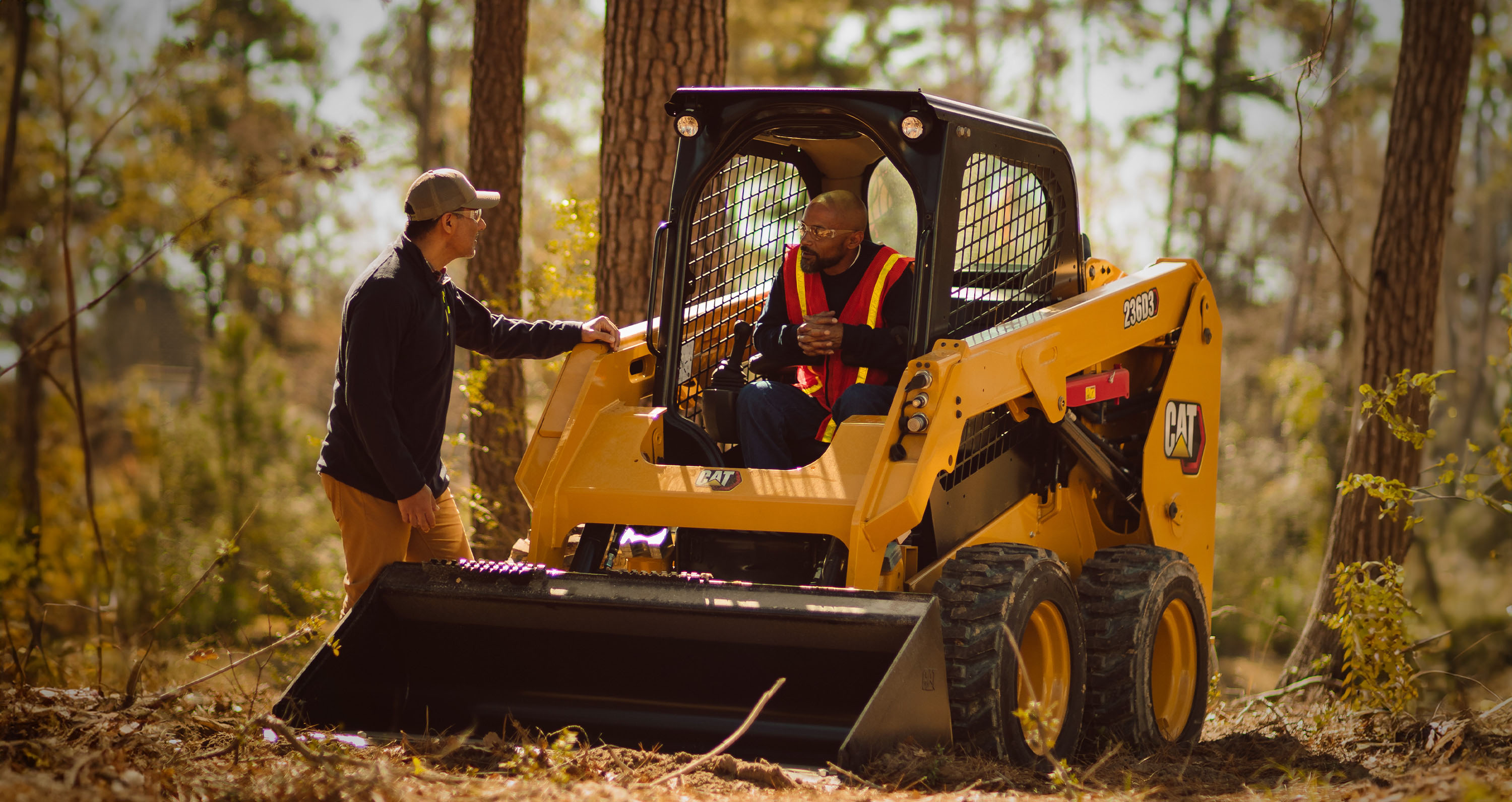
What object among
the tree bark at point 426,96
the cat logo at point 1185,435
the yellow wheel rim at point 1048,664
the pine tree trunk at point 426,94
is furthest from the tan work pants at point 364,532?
the tree bark at point 426,96

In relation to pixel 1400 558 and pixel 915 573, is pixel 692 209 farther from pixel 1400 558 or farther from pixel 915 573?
pixel 1400 558

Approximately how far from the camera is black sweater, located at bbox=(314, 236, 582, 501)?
14.9 feet

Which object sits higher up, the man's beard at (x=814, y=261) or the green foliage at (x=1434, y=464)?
the man's beard at (x=814, y=261)

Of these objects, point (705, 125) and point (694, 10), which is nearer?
point (705, 125)

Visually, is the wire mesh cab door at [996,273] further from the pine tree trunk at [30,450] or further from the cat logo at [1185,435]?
the pine tree trunk at [30,450]

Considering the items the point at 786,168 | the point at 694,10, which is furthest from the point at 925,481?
the point at 694,10

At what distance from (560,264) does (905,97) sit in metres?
4.76

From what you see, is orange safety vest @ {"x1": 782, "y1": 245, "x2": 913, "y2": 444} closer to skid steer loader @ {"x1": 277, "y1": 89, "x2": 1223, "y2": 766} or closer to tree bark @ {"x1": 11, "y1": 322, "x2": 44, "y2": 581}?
skid steer loader @ {"x1": 277, "y1": 89, "x2": 1223, "y2": 766}

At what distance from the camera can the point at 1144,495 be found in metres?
Answer: 5.35

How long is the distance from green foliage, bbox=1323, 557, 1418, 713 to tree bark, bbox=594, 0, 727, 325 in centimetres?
375

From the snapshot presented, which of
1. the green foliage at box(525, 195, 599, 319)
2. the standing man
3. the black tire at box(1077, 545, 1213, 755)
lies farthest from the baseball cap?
the black tire at box(1077, 545, 1213, 755)

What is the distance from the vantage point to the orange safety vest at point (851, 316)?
4.85 metres

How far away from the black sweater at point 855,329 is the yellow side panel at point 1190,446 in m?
1.32

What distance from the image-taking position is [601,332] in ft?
17.1
